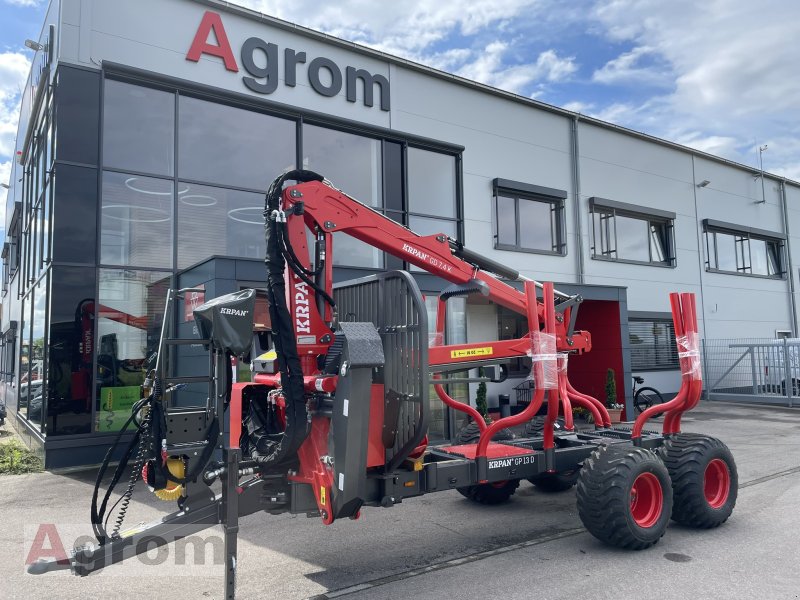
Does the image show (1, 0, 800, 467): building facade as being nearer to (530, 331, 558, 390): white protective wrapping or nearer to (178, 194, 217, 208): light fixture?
(178, 194, 217, 208): light fixture

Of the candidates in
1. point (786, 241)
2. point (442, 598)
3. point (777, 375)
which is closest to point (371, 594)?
point (442, 598)

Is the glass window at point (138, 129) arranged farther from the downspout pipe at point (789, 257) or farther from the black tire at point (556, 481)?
the downspout pipe at point (789, 257)

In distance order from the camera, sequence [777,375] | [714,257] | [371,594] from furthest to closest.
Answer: [714,257] → [777,375] → [371,594]

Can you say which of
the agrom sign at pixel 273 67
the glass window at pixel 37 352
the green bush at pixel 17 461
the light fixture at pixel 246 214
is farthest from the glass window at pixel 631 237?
the green bush at pixel 17 461

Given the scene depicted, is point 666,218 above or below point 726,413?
above

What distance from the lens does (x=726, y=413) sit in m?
15.8

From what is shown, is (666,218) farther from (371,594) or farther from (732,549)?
(371,594)

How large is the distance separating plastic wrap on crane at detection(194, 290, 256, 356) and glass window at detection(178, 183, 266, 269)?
6.04m

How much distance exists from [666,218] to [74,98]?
617 inches

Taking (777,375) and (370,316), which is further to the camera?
(777,375)

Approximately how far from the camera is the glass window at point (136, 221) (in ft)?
32.8

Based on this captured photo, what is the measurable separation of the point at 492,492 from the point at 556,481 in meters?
0.98

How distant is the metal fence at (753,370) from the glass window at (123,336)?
15821 millimetres

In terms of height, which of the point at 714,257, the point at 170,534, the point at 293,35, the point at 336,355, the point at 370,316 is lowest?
the point at 170,534
